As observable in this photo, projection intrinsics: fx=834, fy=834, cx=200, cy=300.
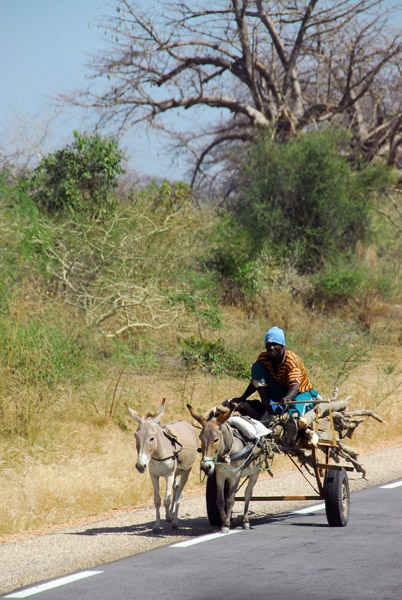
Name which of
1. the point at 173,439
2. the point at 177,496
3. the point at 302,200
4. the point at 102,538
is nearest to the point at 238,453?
the point at 173,439

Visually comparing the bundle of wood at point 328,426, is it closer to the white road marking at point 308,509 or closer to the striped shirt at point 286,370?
the striped shirt at point 286,370

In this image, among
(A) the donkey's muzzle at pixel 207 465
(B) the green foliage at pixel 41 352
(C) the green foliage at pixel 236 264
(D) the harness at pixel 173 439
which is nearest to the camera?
(A) the donkey's muzzle at pixel 207 465

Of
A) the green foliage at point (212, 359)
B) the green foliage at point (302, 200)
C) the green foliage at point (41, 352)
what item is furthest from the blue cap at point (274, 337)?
the green foliage at point (302, 200)

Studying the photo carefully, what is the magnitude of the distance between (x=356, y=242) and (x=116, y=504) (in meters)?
19.6

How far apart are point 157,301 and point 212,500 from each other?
37.0 feet

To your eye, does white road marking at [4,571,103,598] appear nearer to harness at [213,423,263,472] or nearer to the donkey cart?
harness at [213,423,263,472]

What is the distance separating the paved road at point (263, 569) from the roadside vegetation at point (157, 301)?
8.35ft

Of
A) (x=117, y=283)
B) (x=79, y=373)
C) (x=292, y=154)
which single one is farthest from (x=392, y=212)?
(x=79, y=373)

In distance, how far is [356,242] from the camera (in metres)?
28.2

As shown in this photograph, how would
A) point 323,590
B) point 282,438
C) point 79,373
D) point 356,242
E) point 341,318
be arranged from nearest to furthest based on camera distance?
point 323,590 < point 282,438 < point 79,373 < point 341,318 < point 356,242

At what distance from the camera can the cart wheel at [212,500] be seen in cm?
808

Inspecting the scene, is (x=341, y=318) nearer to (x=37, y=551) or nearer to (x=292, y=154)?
(x=292, y=154)

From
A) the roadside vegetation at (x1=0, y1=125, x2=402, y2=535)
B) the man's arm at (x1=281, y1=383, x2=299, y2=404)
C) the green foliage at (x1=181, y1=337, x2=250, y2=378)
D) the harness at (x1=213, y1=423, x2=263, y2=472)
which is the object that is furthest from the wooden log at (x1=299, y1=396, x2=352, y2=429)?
the green foliage at (x1=181, y1=337, x2=250, y2=378)

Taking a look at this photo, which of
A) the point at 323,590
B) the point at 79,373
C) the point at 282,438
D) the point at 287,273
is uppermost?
the point at 287,273
